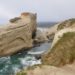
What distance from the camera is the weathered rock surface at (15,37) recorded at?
108ft

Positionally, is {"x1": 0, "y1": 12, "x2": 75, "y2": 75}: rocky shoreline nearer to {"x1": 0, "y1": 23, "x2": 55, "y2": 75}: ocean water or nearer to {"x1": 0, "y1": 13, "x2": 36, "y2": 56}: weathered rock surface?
{"x1": 0, "y1": 13, "x2": 36, "y2": 56}: weathered rock surface

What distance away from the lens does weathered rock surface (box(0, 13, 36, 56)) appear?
32.8 m

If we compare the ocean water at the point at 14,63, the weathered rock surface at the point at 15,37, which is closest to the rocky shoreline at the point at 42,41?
the weathered rock surface at the point at 15,37

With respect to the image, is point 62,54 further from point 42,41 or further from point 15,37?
point 42,41

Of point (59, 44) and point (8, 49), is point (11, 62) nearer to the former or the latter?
point (8, 49)

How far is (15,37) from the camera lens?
35.1 metres

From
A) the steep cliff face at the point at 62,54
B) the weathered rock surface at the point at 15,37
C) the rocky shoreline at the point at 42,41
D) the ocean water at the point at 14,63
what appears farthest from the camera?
the weathered rock surface at the point at 15,37

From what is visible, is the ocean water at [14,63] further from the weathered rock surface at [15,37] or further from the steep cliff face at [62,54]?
the steep cliff face at [62,54]

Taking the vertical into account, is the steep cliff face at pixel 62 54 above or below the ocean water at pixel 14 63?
above

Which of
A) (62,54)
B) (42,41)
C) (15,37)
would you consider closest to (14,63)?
(15,37)

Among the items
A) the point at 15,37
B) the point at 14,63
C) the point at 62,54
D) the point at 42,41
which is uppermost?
the point at 62,54

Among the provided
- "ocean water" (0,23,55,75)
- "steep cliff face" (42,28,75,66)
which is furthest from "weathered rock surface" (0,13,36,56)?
"steep cliff face" (42,28,75,66)

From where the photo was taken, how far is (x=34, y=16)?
45469 mm

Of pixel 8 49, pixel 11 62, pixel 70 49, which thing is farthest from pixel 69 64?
pixel 8 49
